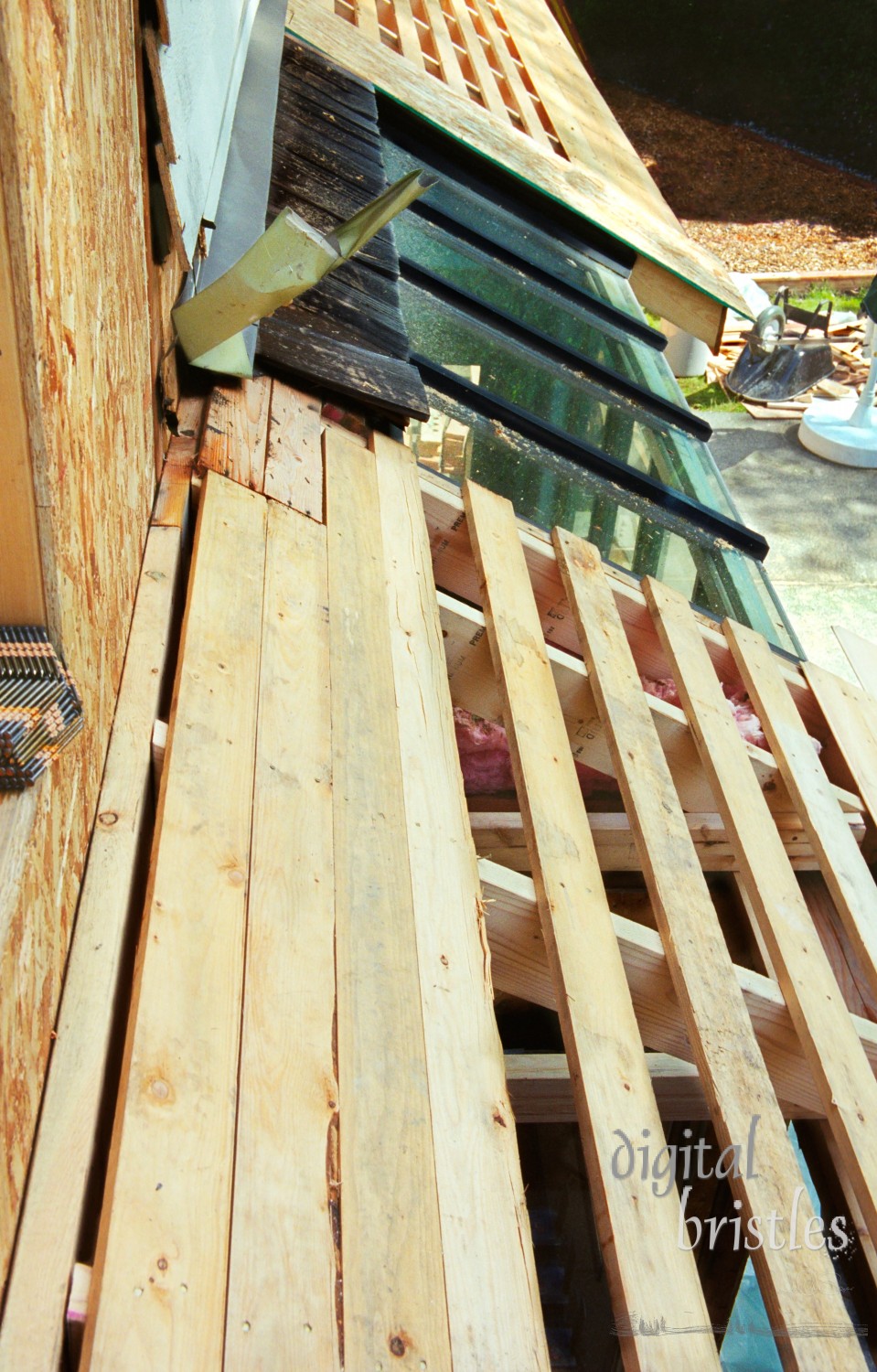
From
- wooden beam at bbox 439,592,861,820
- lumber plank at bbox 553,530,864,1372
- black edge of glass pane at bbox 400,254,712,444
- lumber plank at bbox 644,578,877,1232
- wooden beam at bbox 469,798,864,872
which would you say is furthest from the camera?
black edge of glass pane at bbox 400,254,712,444

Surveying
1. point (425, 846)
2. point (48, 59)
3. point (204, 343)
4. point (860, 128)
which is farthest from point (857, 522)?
point (860, 128)

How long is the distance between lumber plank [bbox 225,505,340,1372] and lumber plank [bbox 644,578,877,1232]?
3.07 ft

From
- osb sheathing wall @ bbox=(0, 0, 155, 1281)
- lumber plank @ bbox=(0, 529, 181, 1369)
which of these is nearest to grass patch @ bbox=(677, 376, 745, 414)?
osb sheathing wall @ bbox=(0, 0, 155, 1281)

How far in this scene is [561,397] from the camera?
3555mm

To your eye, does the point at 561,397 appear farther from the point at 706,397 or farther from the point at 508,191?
the point at 706,397

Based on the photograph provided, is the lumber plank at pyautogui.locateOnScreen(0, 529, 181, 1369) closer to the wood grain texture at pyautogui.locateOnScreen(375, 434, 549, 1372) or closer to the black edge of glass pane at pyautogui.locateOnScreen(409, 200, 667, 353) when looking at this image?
the wood grain texture at pyautogui.locateOnScreen(375, 434, 549, 1372)

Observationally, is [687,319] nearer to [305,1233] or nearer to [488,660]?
[488,660]

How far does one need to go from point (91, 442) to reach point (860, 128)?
16184 millimetres

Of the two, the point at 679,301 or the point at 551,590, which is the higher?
the point at 679,301

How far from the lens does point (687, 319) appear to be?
4781mm

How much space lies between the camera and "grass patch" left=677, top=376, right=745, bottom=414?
916cm

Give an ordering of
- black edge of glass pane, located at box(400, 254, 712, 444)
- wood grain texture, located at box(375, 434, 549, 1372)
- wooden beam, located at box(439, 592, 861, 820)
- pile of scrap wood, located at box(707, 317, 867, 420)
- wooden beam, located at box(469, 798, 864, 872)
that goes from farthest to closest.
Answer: pile of scrap wood, located at box(707, 317, 867, 420)
black edge of glass pane, located at box(400, 254, 712, 444)
wooden beam, located at box(469, 798, 864, 872)
wooden beam, located at box(439, 592, 861, 820)
wood grain texture, located at box(375, 434, 549, 1372)

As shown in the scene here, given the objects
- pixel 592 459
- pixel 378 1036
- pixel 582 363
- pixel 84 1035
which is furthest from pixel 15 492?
pixel 582 363

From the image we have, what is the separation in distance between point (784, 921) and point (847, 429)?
7.11 m
